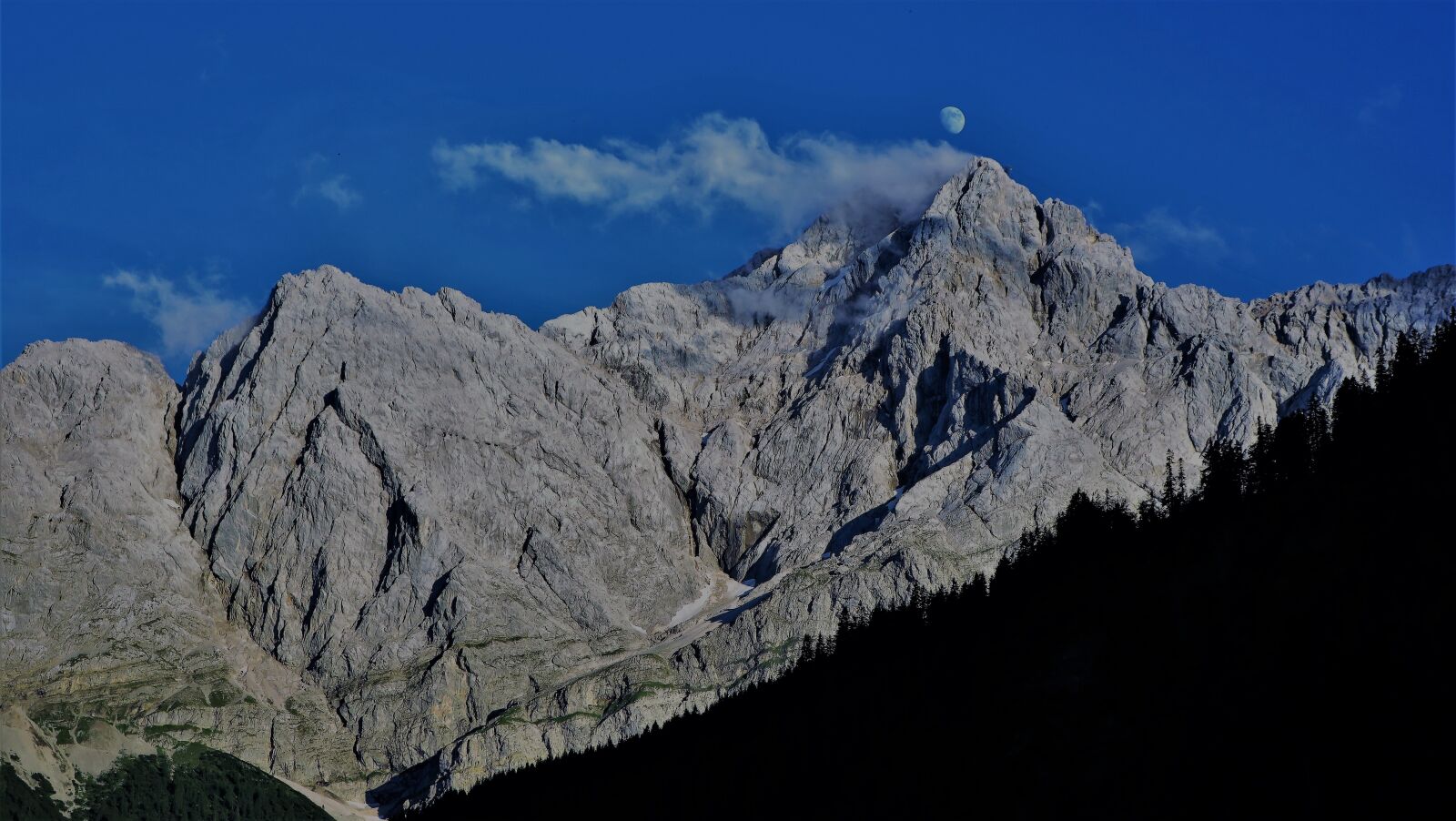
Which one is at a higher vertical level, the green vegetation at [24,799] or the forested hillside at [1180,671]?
the green vegetation at [24,799]

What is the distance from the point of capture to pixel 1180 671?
341 feet

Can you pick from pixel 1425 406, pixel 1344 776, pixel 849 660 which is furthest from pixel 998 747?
pixel 849 660

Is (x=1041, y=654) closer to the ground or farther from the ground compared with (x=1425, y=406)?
closer to the ground

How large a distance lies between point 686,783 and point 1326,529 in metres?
67.4

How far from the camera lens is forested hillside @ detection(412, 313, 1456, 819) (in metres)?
85.9

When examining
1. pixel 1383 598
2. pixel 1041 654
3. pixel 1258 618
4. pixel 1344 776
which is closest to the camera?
pixel 1344 776

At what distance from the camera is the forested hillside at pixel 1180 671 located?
85.9m

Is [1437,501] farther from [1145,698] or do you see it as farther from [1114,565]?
[1114,565]

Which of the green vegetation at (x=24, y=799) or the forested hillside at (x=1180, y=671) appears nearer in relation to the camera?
the forested hillside at (x=1180, y=671)

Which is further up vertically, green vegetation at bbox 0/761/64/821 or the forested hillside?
green vegetation at bbox 0/761/64/821

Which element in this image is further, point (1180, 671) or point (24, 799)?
point (24, 799)

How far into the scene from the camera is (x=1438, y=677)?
82.5 m

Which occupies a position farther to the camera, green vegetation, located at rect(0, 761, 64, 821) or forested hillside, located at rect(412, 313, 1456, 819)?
green vegetation, located at rect(0, 761, 64, 821)

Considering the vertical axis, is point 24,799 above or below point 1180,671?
above
